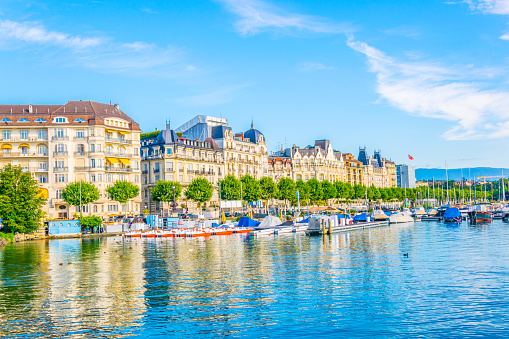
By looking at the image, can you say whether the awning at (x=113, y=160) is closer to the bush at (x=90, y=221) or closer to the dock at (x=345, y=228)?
the bush at (x=90, y=221)

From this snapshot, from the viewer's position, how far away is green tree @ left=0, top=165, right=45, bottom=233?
80062 millimetres

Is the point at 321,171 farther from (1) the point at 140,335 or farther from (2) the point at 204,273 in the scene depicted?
(1) the point at 140,335

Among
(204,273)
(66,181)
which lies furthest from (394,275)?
(66,181)

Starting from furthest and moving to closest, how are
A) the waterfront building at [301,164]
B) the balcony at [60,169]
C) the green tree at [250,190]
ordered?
the waterfront building at [301,164] → the green tree at [250,190] → the balcony at [60,169]

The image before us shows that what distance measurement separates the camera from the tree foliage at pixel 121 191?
101625 millimetres

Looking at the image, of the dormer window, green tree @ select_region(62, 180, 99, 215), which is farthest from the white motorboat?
the dormer window

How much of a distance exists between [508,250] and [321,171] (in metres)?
141

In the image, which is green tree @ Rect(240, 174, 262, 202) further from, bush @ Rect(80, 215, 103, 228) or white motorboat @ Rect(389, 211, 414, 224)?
bush @ Rect(80, 215, 103, 228)

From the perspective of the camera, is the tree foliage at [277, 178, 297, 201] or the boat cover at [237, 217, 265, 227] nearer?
the boat cover at [237, 217, 265, 227]

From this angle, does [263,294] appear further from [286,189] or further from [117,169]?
[286,189]

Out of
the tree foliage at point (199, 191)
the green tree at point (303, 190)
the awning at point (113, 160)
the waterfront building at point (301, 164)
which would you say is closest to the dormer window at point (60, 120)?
the awning at point (113, 160)

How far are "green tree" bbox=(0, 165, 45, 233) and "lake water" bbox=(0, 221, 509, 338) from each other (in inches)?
1094

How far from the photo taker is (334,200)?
196 meters

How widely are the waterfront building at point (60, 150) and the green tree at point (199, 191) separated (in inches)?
651
